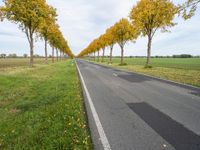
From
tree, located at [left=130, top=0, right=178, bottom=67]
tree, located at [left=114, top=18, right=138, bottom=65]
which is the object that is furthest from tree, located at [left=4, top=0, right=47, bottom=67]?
tree, located at [left=114, top=18, right=138, bottom=65]

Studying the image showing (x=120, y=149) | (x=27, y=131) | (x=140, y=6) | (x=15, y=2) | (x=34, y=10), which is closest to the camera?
(x=120, y=149)

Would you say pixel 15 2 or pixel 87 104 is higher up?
pixel 15 2

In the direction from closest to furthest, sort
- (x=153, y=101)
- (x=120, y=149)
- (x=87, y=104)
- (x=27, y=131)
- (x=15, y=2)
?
(x=120, y=149) → (x=27, y=131) → (x=87, y=104) → (x=153, y=101) → (x=15, y=2)

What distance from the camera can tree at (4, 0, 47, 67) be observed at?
80.9ft

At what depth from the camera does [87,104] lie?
24.3 feet

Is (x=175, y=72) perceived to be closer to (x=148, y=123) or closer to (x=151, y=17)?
(x=151, y=17)

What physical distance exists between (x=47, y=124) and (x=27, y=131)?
1.86 ft

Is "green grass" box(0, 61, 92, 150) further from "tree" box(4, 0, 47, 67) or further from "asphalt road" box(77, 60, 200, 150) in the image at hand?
"tree" box(4, 0, 47, 67)

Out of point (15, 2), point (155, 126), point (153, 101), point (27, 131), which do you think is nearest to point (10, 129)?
point (27, 131)

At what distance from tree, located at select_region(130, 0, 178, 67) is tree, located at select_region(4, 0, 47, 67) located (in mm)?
15076

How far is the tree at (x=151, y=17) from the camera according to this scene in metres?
28.3

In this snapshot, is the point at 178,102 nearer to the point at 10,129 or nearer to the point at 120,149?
the point at 120,149

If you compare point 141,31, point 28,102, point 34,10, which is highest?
point 34,10

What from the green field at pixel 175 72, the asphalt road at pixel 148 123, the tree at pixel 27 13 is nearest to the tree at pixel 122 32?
the green field at pixel 175 72
